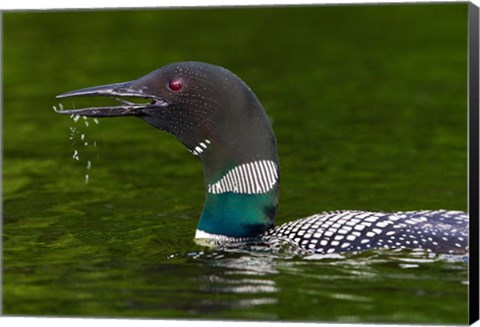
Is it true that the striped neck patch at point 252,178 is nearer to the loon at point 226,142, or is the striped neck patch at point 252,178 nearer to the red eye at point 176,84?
the loon at point 226,142

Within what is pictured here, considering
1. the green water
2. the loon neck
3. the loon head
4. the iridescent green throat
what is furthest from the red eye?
the green water

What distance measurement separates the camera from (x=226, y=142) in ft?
23.9

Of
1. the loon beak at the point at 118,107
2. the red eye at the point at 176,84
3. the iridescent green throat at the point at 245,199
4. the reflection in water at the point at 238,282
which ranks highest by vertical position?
the red eye at the point at 176,84

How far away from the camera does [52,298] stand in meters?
6.84

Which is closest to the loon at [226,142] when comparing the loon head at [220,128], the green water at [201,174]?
the loon head at [220,128]

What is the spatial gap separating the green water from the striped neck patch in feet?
1.03

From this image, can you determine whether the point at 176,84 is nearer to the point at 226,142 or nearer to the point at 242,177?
the point at 226,142

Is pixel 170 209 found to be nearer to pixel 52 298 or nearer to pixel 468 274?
pixel 52 298

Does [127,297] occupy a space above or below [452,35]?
below

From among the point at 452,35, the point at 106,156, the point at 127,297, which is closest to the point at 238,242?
the point at 127,297

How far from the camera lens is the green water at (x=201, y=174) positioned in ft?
22.0

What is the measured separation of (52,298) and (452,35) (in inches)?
112

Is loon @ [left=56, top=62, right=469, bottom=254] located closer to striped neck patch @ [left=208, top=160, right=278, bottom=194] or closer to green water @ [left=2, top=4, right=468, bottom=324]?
striped neck patch @ [left=208, top=160, right=278, bottom=194]

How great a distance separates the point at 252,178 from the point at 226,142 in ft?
0.66
